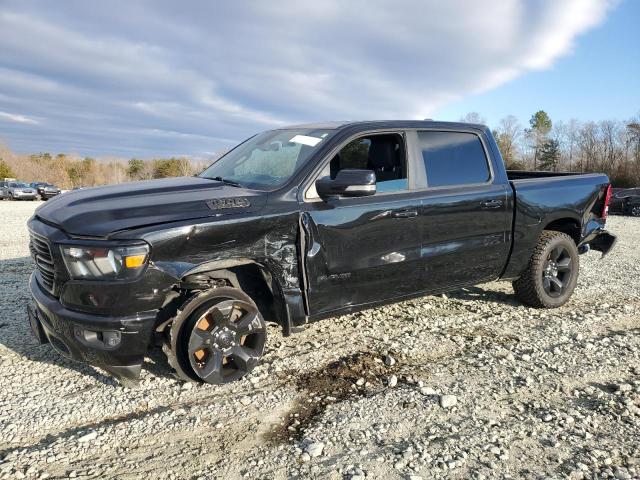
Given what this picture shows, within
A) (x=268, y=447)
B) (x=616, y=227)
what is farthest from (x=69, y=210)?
(x=616, y=227)

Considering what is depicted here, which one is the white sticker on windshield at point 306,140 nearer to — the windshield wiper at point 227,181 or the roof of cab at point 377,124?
the roof of cab at point 377,124

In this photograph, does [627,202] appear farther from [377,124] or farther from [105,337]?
[105,337]

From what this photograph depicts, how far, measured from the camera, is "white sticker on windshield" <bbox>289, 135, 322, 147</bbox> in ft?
12.8

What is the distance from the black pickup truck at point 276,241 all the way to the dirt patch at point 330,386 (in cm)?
42

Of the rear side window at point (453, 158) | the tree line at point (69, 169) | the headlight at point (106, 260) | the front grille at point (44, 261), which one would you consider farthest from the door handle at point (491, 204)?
the tree line at point (69, 169)

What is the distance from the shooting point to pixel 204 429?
113 inches

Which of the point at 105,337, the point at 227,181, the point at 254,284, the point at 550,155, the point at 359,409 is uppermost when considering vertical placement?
the point at 550,155

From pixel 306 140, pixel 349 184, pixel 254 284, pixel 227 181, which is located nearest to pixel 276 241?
pixel 254 284

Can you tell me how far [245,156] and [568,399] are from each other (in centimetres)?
326

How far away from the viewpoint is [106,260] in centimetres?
285

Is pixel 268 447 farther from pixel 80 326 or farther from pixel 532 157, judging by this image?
pixel 532 157

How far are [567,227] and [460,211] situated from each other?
189cm

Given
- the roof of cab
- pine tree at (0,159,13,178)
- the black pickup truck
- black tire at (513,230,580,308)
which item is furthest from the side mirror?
pine tree at (0,159,13,178)

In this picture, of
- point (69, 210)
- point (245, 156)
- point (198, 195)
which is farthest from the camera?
point (245, 156)
